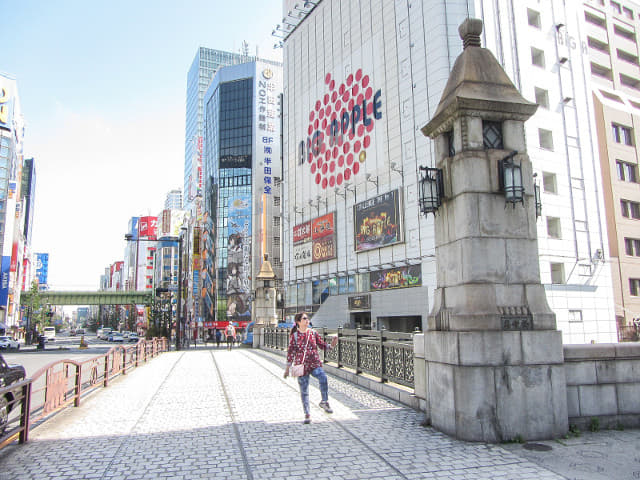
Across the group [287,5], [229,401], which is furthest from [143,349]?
[287,5]

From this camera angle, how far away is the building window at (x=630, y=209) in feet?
127

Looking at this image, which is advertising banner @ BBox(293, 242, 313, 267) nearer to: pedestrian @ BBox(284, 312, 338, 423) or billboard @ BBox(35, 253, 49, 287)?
pedestrian @ BBox(284, 312, 338, 423)

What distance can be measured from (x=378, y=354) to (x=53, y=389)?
6.41 metres

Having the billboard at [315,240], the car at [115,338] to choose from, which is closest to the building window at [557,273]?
the billboard at [315,240]

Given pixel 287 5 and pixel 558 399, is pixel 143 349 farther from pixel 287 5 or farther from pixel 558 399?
pixel 287 5

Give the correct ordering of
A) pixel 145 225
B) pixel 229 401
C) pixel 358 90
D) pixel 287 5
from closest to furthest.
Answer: pixel 229 401, pixel 358 90, pixel 287 5, pixel 145 225

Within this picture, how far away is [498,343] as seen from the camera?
21.4 feet

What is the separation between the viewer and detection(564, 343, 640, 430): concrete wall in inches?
270

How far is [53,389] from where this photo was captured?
824 cm

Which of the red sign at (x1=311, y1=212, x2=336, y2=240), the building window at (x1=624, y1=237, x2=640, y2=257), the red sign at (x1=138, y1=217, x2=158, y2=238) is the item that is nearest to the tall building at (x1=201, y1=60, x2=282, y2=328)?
the red sign at (x1=311, y1=212, x2=336, y2=240)

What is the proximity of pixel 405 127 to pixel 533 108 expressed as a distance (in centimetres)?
2915

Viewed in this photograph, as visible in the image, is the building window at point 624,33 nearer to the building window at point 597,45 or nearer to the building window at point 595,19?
the building window at point 595,19

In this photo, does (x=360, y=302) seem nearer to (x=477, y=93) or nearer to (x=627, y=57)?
(x=477, y=93)

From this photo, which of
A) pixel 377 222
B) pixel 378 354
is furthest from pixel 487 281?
pixel 377 222
